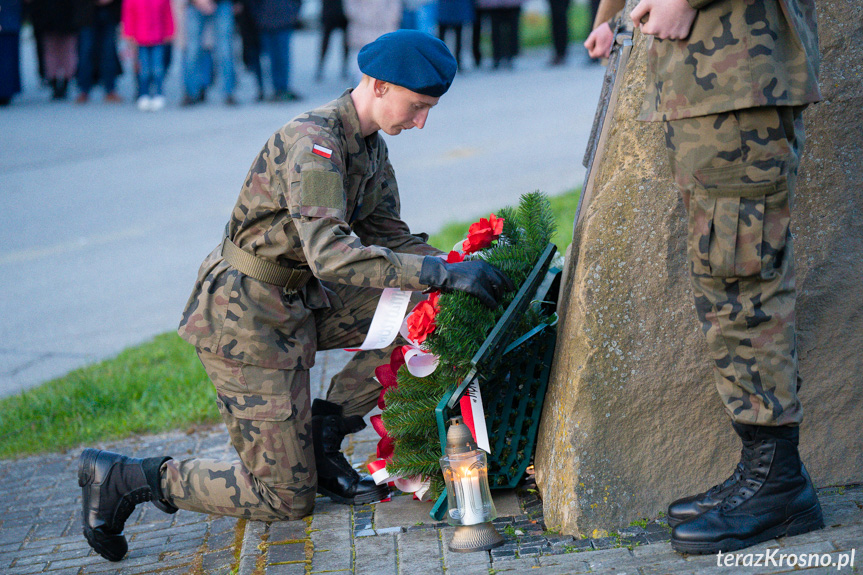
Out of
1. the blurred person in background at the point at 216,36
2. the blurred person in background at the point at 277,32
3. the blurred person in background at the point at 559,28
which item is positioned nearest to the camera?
the blurred person in background at the point at 216,36

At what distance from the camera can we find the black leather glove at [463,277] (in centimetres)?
302

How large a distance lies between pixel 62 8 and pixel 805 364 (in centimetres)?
1319

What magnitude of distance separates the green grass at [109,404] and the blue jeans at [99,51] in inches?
363

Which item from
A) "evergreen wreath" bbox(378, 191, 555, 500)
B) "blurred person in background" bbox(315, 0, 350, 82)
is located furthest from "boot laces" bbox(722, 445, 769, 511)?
"blurred person in background" bbox(315, 0, 350, 82)

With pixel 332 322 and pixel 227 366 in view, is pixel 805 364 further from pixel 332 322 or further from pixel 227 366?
pixel 227 366

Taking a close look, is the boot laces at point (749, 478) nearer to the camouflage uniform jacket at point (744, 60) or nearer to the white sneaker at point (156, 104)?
the camouflage uniform jacket at point (744, 60)

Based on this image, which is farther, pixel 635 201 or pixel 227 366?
pixel 227 366

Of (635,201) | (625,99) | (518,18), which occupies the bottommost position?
(518,18)

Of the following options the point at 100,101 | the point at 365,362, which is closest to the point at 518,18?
the point at 100,101

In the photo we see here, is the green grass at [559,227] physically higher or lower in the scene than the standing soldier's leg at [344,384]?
lower

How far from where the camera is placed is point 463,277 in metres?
3.02

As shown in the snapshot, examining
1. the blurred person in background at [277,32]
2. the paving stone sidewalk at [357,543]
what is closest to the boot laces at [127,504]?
the paving stone sidewalk at [357,543]

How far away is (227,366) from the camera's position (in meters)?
3.43

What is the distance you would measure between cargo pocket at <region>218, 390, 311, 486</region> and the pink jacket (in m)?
10.4
